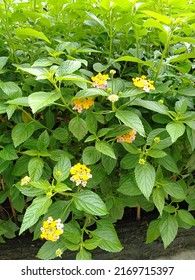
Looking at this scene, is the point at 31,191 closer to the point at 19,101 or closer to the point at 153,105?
the point at 19,101

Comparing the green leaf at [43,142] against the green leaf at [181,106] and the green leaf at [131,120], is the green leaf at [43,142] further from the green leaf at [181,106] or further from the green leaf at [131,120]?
the green leaf at [181,106]

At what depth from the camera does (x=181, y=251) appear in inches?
45.9

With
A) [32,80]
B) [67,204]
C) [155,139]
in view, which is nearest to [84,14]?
[32,80]

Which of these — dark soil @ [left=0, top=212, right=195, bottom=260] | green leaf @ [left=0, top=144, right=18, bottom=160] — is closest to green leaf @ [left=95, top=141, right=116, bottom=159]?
green leaf @ [left=0, top=144, right=18, bottom=160]

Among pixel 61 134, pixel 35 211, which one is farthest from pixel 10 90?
pixel 35 211

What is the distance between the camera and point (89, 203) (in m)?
0.81

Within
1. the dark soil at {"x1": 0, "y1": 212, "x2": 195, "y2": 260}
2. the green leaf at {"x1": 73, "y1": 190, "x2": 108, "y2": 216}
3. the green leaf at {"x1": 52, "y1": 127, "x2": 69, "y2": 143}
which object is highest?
the green leaf at {"x1": 52, "y1": 127, "x2": 69, "y2": 143}

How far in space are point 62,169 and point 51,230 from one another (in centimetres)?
14

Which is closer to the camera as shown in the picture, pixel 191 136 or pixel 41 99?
pixel 41 99

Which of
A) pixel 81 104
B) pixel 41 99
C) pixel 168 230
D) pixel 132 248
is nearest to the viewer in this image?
pixel 41 99

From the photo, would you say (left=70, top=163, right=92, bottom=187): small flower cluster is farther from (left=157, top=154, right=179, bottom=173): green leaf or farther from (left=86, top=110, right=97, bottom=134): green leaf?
(left=157, top=154, right=179, bottom=173): green leaf

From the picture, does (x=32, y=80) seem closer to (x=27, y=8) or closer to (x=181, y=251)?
(x=27, y=8)

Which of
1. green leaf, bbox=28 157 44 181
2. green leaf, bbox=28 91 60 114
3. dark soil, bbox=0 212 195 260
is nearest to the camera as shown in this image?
green leaf, bbox=28 91 60 114

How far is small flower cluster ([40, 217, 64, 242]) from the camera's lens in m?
0.80
